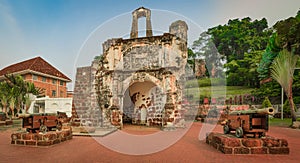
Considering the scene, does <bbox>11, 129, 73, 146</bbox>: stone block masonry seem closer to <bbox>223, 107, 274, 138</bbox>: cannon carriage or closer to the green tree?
<bbox>223, 107, 274, 138</bbox>: cannon carriage

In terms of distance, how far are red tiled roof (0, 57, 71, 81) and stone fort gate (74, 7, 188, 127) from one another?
52.7 feet

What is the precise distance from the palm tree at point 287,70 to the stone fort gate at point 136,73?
6261 mm

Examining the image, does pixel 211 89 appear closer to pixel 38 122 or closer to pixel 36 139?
pixel 38 122

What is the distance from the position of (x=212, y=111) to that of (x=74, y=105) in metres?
10.9

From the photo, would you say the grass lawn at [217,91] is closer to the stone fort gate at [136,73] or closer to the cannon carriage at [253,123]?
the stone fort gate at [136,73]

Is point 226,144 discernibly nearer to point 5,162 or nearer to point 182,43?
point 5,162

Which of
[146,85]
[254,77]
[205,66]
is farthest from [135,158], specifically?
[205,66]

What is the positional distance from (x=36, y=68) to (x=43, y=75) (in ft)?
3.97

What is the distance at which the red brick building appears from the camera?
23.9 metres

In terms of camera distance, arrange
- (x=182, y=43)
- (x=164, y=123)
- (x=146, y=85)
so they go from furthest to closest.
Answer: (x=146, y=85), (x=182, y=43), (x=164, y=123)

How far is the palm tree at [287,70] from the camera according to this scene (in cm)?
1193

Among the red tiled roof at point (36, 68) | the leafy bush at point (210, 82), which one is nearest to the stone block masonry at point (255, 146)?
the leafy bush at point (210, 82)

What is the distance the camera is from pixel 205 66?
Answer: 102 feet

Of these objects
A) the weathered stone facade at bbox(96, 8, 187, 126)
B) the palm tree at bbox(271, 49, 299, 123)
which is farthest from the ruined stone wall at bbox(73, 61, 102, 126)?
the palm tree at bbox(271, 49, 299, 123)
